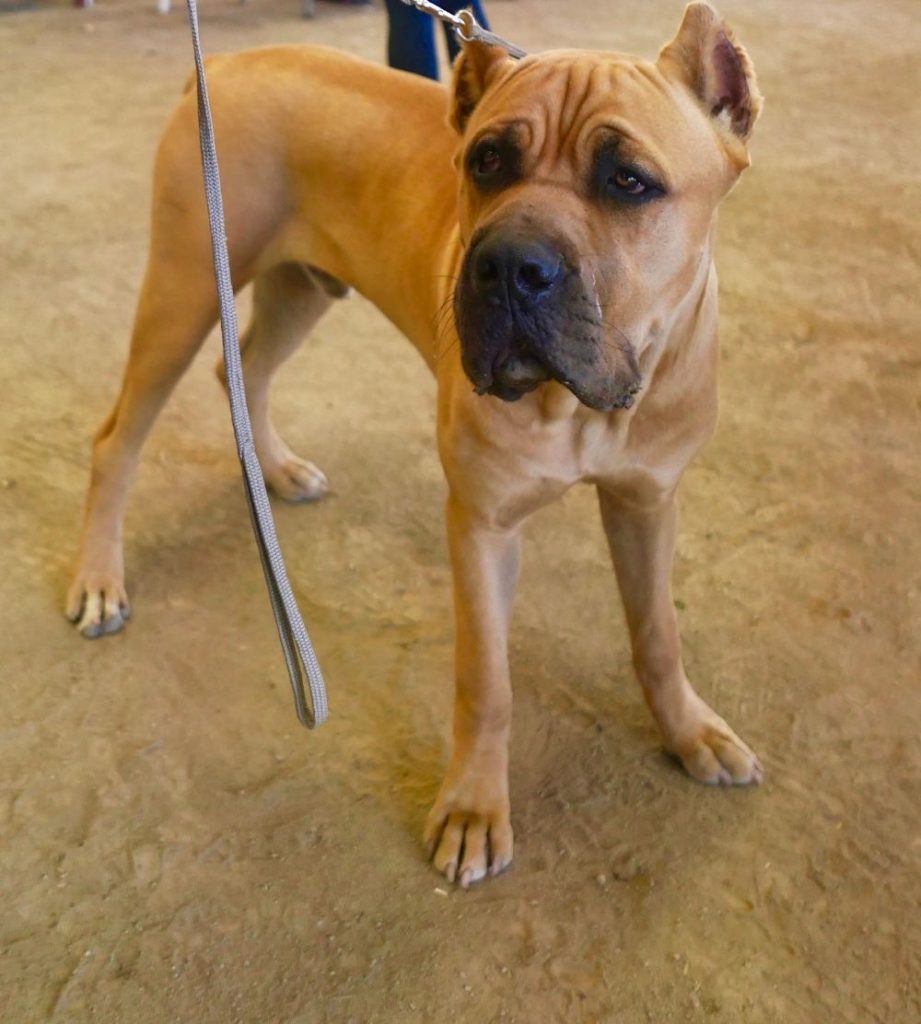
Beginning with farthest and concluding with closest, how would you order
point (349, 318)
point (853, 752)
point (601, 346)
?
point (349, 318)
point (853, 752)
point (601, 346)

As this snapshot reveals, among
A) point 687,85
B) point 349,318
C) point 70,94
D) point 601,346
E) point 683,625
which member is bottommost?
point 70,94

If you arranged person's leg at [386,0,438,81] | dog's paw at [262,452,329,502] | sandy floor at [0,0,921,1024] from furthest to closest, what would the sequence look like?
person's leg at [386,0,438,81]
dog's paw at [262,452,329,502]
sandy floor at [0,0,921,1024]

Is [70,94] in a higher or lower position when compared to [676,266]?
lower

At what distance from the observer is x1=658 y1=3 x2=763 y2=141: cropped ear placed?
143 cm

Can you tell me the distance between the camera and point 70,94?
16.0ft

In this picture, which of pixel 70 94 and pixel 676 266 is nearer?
pixel 676 266

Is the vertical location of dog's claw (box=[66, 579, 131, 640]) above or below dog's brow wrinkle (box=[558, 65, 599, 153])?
below

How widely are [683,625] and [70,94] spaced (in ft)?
13.2

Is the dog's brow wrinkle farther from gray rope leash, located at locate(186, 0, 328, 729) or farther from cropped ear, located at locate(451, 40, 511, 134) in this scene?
gray rope leash, located at locate(186, 0, 328, 729)

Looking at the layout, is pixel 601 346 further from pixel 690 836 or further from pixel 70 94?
pixel 70 94

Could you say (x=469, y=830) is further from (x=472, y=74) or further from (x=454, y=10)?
(x=454, y=10)

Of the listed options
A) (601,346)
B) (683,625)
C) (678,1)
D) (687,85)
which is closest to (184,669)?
(683,625)

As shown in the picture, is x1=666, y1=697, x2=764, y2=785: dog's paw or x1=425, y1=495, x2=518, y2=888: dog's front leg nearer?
x1=425, y1=495, x2=518, y2=888: dog's front leg

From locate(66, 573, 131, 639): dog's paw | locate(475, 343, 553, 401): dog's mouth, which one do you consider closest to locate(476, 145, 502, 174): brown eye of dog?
locate(475, 343, 553, 401): dog's mouth
